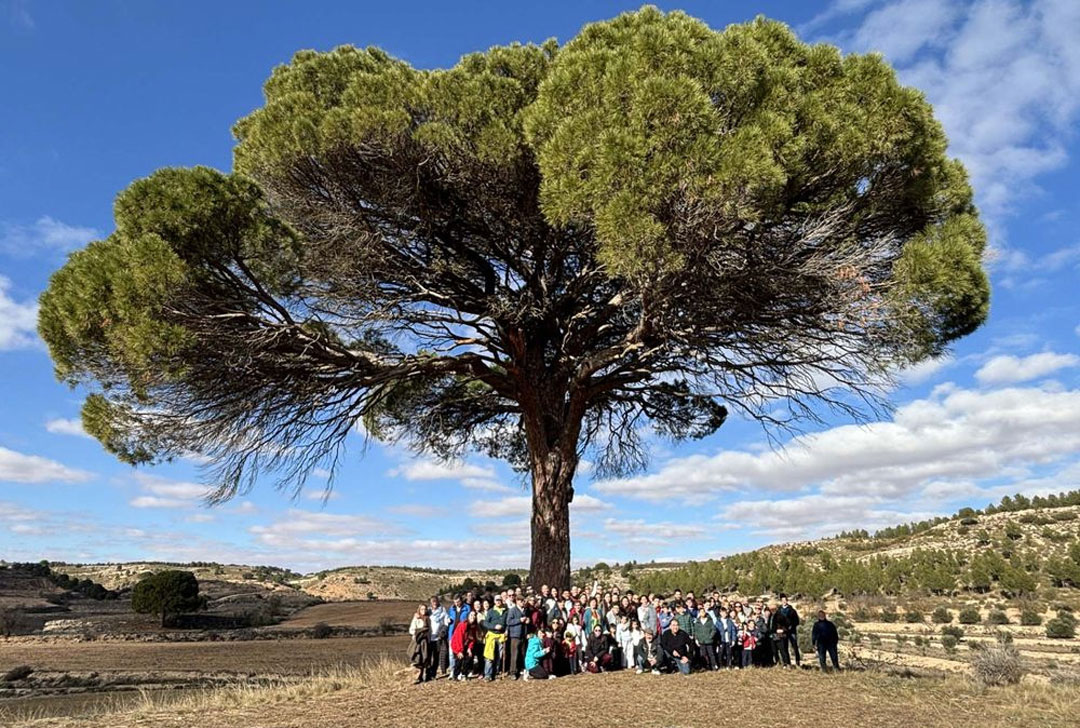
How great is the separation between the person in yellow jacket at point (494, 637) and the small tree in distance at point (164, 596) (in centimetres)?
2659

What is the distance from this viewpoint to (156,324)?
1047 cm

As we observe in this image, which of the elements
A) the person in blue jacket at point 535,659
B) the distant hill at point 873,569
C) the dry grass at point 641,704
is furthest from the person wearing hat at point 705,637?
the distant hill at point 873,569

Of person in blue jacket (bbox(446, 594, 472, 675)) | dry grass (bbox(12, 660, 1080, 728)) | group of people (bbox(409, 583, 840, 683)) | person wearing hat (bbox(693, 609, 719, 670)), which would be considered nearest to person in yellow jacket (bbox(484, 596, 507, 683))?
group of people (bbox(409, 583, 840, 683))

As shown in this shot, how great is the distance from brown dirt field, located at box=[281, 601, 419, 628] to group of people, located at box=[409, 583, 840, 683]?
23274 millimetres

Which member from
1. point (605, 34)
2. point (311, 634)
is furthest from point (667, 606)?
point (311, 634)

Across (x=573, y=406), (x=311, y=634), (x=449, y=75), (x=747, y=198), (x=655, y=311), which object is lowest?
(x=311, y=634)

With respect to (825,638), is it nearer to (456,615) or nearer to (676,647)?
(676,647)

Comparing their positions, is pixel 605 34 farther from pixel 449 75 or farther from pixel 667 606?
pixel 667 606

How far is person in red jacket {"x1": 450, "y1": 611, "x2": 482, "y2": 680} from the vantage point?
10484 millimetres

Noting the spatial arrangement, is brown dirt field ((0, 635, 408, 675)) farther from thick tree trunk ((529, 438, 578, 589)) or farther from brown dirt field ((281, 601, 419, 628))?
brown dirt field ((281, 601, 419, 628))

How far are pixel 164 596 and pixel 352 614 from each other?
8.69 metres

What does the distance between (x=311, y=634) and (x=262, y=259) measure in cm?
2139

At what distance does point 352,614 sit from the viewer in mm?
36438

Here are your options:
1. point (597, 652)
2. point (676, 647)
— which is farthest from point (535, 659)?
point (676, 647)
